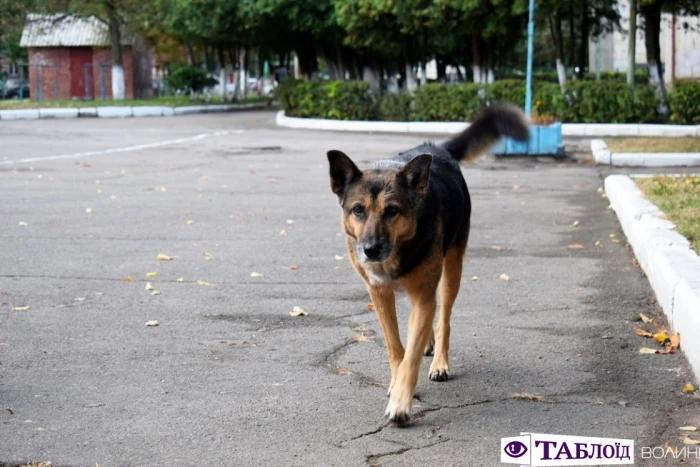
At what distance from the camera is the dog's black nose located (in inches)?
187

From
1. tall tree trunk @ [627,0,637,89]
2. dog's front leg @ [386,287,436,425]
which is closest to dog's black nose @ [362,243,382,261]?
dog's front leg @ [386,287,436,425]

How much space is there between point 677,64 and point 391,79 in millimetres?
11820

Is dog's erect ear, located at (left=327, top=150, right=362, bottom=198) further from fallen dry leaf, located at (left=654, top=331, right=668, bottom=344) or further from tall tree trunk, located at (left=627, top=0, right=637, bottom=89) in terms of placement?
tall tree trunk, located at (left=627, top=0, right=637, bottom=89)

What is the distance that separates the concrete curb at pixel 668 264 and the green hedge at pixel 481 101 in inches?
652

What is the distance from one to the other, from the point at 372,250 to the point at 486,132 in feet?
6.70

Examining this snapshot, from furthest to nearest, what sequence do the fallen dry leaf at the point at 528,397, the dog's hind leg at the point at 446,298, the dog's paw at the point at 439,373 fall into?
the dog's hind leg at the point at 446,298
the dog's paw at the point at 439,373
the fallen dry leaf at the point at 528,397

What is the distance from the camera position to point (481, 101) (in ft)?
97.2

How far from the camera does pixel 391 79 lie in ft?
137

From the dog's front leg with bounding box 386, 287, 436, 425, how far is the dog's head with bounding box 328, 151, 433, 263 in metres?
0.32

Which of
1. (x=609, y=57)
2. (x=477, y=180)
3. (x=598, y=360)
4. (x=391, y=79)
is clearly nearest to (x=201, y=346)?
(x=598, y=360)

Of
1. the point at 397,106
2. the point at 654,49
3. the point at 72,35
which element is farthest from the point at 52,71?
the point at 654,49

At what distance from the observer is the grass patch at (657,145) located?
749 inches

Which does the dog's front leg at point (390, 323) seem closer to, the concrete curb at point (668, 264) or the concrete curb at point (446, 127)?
A: the concrete curb at point (668, 264)

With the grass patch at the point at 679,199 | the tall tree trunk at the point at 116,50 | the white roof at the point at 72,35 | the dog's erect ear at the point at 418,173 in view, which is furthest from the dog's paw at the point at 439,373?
the white roof at the point at 72,35
